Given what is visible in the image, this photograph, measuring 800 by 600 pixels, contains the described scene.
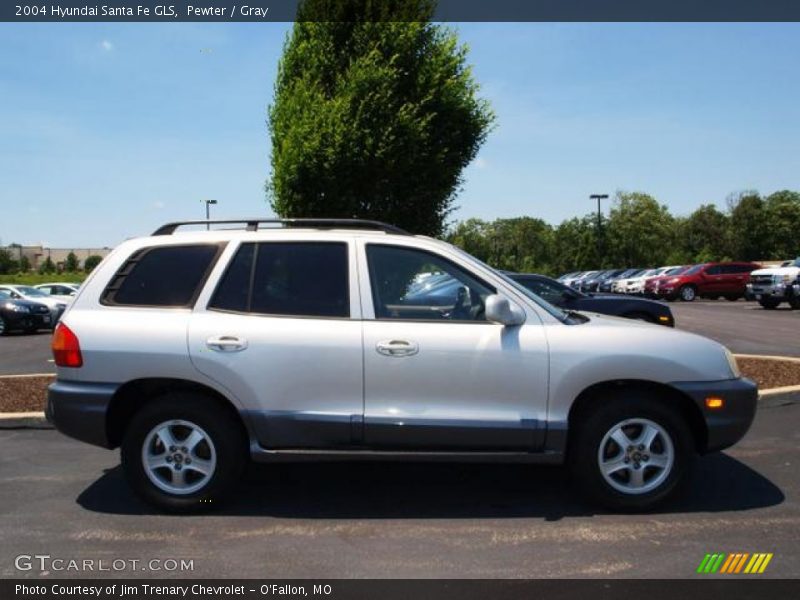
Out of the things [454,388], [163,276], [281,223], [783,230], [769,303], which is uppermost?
[783,230]

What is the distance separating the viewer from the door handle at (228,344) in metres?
4.55

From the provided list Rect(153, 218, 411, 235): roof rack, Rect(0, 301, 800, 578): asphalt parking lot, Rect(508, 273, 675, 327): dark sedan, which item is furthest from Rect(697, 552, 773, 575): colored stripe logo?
Rect(508, 273, 675, 327): dark sedan

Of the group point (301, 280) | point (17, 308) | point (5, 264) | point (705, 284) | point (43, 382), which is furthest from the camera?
point (5, 264)

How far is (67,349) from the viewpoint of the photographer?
4656 millimetres

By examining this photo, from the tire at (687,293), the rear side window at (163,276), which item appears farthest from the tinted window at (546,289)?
the tire at (687,293)

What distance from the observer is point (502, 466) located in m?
5.71

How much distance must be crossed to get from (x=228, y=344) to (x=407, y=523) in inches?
61.4

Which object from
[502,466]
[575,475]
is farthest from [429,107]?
[575,475]

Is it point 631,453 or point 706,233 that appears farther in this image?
point 706,233

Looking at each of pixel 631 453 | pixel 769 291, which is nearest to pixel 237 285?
pixel 631 453

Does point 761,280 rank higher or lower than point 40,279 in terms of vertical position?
lower

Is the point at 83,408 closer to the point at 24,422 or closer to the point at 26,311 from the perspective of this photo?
the point at 24,422
